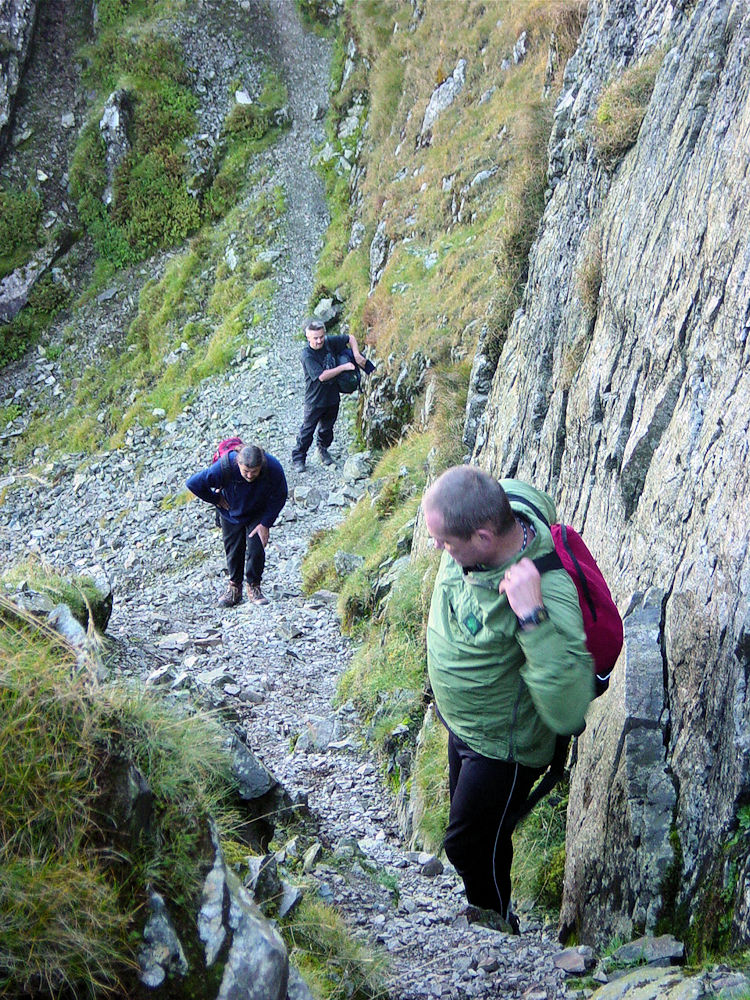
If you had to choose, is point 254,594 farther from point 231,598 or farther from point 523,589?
point 523,589

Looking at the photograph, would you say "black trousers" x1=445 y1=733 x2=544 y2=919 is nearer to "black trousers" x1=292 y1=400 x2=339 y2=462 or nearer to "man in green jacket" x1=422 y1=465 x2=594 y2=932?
A: "man in green jacket" x1=422 y1=465 x2=594 y2=932

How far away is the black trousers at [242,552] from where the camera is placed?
1043 centimetres

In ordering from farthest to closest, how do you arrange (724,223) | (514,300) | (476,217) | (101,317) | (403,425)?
(101,317)
(476,217)
(403,425)
(514,300)
(724,223)

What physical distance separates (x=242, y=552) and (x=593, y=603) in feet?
24.9

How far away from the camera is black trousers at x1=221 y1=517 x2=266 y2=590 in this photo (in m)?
10.4

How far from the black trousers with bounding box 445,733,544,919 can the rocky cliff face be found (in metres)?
0.45

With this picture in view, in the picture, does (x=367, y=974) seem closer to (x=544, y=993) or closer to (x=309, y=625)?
(x=544, y=993)

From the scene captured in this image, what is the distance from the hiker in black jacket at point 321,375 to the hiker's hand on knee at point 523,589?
11.0 m

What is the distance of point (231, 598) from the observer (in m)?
11.4

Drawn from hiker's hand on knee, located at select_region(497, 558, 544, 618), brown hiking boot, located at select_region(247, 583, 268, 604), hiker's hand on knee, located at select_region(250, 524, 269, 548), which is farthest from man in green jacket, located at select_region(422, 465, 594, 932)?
brown hiking boot, located at select_region(247, 583, 268, 604)

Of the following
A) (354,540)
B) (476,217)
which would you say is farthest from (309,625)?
(476,217)

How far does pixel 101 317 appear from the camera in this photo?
24328mm

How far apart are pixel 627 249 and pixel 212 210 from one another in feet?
68.3

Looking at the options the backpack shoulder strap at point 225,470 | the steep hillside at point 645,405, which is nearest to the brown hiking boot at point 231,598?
the steep hillside at point 645,405
